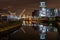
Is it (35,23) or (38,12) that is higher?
(38,12)

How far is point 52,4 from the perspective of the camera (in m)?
4.95

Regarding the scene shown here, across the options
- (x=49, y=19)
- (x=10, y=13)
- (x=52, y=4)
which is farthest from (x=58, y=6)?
(x=10, y=13)

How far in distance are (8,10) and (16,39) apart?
1.62m

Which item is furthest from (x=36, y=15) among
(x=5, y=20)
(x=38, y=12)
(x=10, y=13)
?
(x=5, y=20)

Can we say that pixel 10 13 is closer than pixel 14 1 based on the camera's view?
Yes

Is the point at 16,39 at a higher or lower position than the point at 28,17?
lower

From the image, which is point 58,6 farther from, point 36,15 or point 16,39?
point 16,39

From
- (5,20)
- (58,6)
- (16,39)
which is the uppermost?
(58,6)

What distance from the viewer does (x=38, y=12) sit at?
4512mm

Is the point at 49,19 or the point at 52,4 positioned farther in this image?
the point at 52,4

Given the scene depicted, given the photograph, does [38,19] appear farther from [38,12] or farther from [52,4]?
[52,4]

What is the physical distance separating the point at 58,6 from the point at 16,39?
2.27m

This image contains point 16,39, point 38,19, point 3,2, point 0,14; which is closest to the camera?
point 16,39

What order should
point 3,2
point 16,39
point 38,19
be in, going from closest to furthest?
point 16,39
point 38,19
point 3,2
